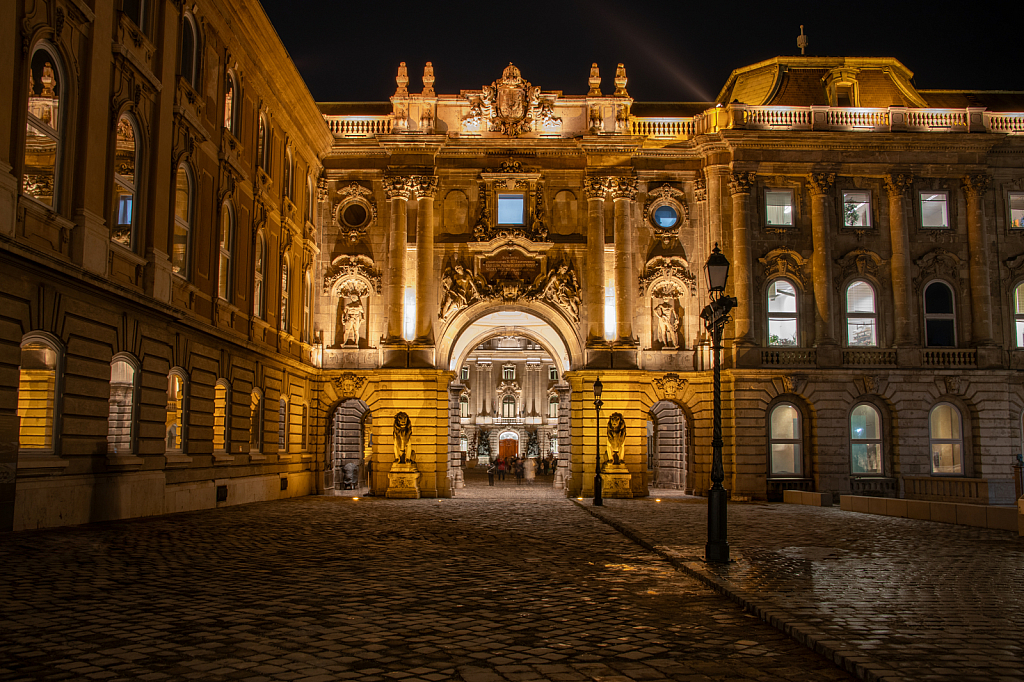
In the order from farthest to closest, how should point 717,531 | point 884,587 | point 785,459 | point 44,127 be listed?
point 785,459
point 44,127
point 717,531
point 884,587

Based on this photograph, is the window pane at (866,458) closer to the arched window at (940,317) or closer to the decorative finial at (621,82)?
the arched window at (940,317)

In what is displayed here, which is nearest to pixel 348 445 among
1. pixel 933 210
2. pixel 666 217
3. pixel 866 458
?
pixel 666 217

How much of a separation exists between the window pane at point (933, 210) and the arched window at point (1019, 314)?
13.3ft

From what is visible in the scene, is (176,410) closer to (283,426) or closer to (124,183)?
(124,183)

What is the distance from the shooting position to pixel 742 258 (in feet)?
114

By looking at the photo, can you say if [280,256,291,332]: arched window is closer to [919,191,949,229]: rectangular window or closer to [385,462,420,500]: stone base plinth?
[385,462,420,500]: stone base plinth

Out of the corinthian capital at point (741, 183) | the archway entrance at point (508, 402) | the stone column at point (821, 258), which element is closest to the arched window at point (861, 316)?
the stone column at point (821, 258)

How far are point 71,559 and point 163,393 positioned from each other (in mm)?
9199

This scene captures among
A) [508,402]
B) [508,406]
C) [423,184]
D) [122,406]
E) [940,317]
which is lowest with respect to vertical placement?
[122,406]

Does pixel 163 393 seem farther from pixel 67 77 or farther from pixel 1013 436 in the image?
pixel 1013 436

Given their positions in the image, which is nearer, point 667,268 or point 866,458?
point 866,458

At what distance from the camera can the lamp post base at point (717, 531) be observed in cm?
1343

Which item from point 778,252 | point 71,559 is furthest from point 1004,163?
point 71,559

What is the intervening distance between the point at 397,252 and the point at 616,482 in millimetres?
12797
